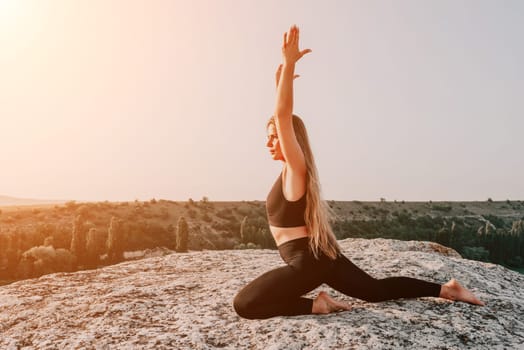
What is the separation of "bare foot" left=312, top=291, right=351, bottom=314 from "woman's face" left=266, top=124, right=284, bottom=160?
6.03ft

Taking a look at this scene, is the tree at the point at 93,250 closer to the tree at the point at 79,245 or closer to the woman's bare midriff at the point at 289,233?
the tree at the point at 79,245

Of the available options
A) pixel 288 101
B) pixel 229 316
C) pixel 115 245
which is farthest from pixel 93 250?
pixel 288 101

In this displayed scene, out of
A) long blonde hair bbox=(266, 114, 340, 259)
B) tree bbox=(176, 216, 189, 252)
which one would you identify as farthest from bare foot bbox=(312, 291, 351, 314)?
tree bbox=(176, 216, 189, 252)

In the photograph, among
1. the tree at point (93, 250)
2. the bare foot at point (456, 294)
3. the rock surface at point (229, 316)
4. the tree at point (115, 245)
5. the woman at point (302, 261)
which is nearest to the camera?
the rock surface at point (229, 316)

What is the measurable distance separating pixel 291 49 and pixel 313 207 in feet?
6.04

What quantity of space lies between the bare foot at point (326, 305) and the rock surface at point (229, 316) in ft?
0.35

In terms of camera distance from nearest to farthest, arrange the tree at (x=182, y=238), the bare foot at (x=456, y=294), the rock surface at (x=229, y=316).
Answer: the rock surface at (x=229, y=316)
the bare foot at (x=456, y=294)
the tree at (x=182, y=238)

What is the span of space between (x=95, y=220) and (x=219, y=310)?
80601 mm

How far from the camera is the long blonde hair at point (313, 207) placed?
5.24 m

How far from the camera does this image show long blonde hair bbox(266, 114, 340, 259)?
524 cm

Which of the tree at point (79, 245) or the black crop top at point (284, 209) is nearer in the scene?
the black crop top at point (284, 209)

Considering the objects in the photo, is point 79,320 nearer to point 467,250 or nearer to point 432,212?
point 467,250

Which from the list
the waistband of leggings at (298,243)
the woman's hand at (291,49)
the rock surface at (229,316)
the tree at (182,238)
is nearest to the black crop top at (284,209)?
the waistband of leggings at (298,243)

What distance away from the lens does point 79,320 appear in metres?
5.82
